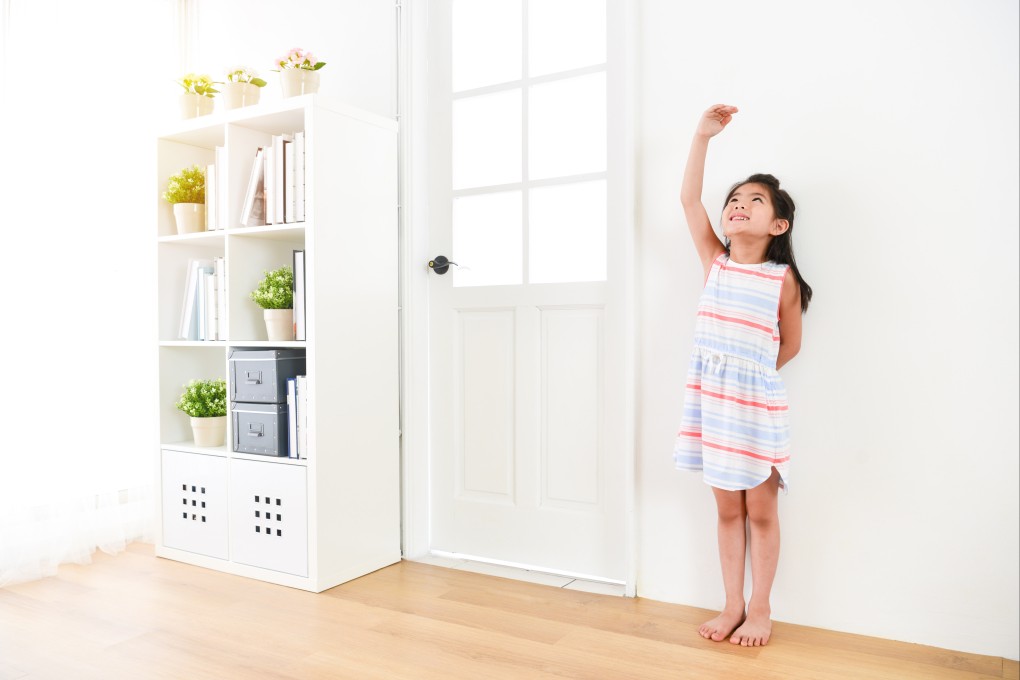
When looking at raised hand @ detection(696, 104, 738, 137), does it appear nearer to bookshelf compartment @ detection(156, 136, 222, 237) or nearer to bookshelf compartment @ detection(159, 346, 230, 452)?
bookshelf compartment @ detection(156, 136, 222, 237)

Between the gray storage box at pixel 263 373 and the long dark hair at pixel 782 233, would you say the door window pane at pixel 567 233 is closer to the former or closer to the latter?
the long dark hair at pixel 782 233

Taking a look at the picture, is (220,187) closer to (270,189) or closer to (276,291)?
(270,189)

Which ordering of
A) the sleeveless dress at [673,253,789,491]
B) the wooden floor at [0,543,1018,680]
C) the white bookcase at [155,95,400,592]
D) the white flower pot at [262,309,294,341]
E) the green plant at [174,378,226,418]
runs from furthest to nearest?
the green plant at [174,378,226,418]
the white flower pot at [262,309,294,341]
the white bookcase at [155,95,400,592]
the sleeveless dress at [673,253,789,491]
the wooden floor at [0,543,1018,680]

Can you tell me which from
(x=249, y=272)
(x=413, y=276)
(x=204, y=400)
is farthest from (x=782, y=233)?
(x=204, y=400)

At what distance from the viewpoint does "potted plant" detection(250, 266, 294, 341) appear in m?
2.31

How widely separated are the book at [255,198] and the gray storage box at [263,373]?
0.42 m

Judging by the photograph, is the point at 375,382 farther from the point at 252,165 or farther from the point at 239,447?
the point at 252,165

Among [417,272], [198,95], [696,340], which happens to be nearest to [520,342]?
[417,272]

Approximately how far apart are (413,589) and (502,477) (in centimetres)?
44

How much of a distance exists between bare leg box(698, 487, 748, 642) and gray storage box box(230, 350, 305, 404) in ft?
4.29

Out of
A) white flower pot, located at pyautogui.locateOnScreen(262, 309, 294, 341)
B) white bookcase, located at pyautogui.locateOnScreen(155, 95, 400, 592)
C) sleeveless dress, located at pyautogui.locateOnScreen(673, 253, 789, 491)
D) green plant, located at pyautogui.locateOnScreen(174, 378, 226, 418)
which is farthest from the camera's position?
green plant, located at pyautogui.locateOnScreen(174, 378, 226, 418)

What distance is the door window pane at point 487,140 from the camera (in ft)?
7.89

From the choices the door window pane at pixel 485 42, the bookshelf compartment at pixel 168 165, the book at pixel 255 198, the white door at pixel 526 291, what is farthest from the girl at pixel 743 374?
the bookshelf compartment at pixel 168 165

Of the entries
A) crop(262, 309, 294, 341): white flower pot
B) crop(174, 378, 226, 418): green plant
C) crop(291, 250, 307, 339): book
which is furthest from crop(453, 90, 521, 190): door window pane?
crop(174, 378, 226, 418): green plant
